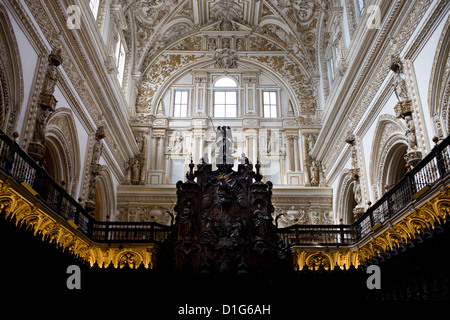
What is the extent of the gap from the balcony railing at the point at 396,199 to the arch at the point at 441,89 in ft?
2.11

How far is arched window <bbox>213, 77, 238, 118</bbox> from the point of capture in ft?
76.9

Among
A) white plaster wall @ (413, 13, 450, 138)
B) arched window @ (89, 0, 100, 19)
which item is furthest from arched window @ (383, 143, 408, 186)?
arched window @ (89, 0, 100, 19)

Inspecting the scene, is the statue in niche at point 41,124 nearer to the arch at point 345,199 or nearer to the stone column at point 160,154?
the stone column at point 160,154

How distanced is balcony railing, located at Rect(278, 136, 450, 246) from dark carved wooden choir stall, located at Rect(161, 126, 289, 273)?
3.55 feet

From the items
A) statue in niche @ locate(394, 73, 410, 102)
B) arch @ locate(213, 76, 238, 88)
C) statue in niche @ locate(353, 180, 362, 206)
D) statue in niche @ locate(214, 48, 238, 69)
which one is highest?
statue in niche @ locate(214, 48, 238, 69)

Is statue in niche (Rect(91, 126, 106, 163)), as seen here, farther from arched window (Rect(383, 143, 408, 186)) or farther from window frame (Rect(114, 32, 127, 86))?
arched window (Rect(383, 143, 408, 186))

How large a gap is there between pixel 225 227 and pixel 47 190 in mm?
6683

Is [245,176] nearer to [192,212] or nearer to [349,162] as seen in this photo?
[192,212]

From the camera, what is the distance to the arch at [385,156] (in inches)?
536

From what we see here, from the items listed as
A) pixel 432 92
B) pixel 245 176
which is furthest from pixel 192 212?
pixel 432 92

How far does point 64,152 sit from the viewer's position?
46.0 feet

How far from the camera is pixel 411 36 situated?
11.8 metres

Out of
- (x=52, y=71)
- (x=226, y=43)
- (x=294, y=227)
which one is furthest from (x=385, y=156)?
(x=226, y=43)
